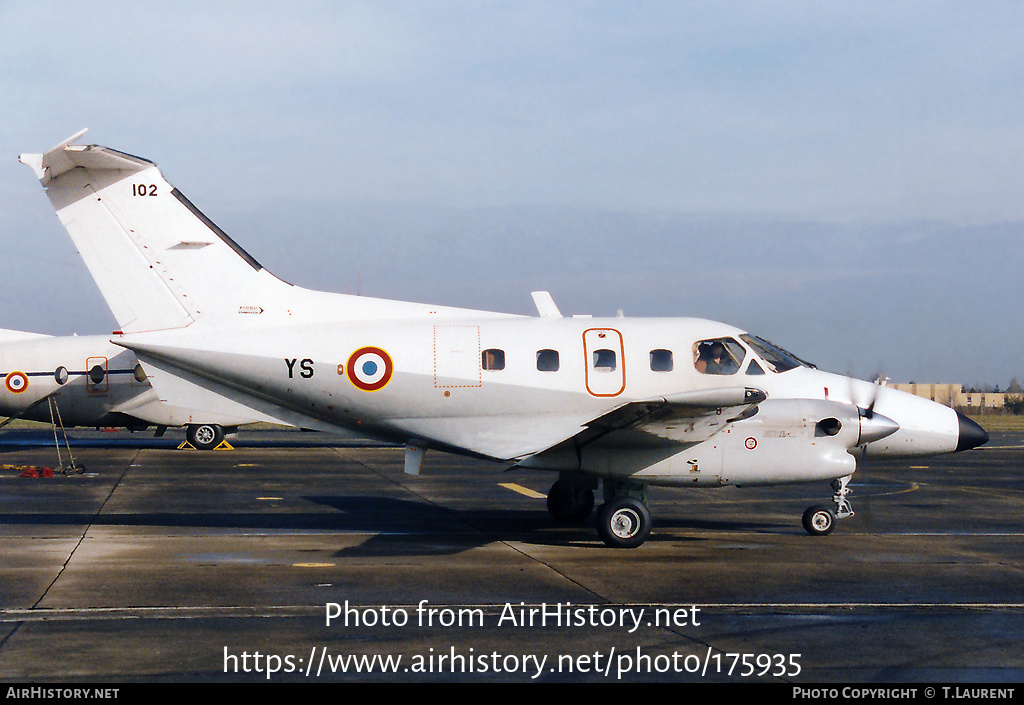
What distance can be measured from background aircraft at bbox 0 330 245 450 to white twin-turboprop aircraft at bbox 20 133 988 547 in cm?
1727

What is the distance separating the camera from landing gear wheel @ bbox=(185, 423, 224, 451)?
1310 inches

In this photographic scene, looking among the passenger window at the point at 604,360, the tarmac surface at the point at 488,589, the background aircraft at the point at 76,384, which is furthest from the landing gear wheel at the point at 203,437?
the passenger window at the point at 604,360

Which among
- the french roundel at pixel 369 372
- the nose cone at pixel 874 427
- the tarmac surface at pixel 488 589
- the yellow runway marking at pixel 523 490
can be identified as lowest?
the yellow runway marking at pixel 523 490

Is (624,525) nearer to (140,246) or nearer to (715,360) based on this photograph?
(715,360)

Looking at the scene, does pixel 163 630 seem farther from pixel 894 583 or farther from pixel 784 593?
pixel 894 583

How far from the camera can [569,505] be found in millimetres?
16688

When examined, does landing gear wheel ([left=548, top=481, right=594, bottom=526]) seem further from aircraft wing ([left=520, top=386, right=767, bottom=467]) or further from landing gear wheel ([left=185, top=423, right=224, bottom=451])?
landing gear wheel ([left=185, top=423, right=224, bottom=451])

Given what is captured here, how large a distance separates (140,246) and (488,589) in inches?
308

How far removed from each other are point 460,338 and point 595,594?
16.7 feet

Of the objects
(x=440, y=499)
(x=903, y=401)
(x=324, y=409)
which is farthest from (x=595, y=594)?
(x=440, y=499)

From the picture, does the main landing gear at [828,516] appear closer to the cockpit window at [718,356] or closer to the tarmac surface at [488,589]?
the tarmac surface at [488,589]

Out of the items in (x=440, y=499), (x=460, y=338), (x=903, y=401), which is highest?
(x=460, y=338)

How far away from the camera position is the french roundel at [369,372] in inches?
572

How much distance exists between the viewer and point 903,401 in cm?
1588
